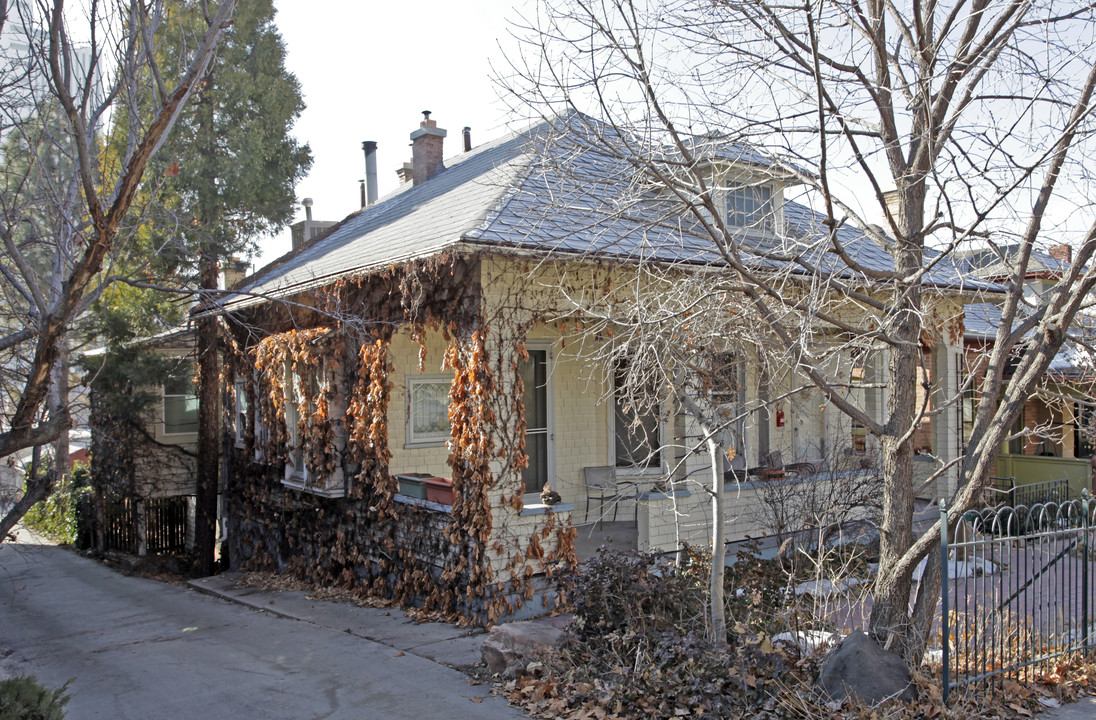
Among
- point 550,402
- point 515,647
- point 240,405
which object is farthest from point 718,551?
point 240,405

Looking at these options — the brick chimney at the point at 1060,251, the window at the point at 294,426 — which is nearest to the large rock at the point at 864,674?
the brick chimney at the point at 1060,251

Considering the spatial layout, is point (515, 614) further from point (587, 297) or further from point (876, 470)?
point (876, 470)

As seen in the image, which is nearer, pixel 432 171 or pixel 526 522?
pixel 526 522

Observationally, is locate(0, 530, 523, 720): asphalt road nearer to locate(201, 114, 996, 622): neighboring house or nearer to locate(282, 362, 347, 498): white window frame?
locate(201, 114, 996, 622): neighboring house

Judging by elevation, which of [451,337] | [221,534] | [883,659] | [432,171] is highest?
[432,171]

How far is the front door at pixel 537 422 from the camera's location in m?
11.3

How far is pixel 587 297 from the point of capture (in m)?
9.36

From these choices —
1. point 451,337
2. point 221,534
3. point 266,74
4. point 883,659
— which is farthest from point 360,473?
point 266,74

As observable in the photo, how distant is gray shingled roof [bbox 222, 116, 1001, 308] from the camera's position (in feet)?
21.4

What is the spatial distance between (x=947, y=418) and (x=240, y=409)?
11924 millimetres

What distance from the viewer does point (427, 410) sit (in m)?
11.2

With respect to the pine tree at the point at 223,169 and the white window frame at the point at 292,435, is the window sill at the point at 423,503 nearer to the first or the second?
the white window frame at the point at 292,435

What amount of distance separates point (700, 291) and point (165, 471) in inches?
509

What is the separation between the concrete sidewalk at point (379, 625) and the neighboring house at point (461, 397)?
0.32m
